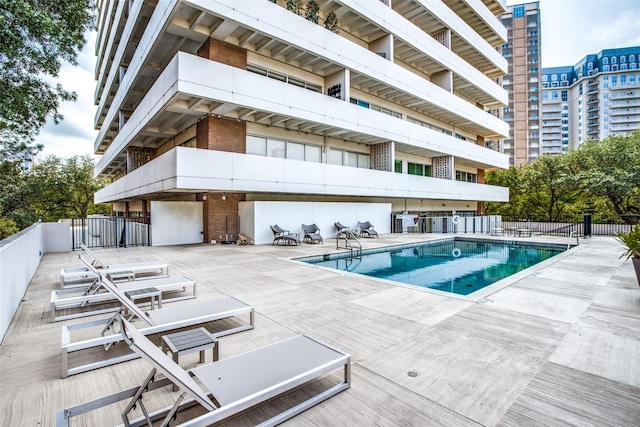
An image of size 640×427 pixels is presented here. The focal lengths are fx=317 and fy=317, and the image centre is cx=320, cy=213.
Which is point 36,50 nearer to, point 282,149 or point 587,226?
point 282,149

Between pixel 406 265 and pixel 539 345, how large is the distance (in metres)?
8.04

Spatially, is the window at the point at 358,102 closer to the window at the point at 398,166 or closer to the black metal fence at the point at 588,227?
the window at the point at 398,166

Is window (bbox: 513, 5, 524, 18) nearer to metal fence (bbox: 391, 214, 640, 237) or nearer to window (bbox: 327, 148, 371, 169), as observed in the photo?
metal fence (bbox: 391, 214, 640, 237)

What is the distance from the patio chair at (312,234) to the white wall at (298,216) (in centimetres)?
53

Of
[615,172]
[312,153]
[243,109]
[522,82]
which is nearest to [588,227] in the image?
[615,172]

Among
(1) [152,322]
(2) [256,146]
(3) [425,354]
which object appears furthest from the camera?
(2) [256,146]

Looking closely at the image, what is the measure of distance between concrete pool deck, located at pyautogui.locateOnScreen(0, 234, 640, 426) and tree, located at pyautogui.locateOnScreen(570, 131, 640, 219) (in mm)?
22271

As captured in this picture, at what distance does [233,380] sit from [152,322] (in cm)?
194

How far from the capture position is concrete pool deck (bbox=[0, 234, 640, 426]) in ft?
8.96

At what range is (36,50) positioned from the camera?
11.2 metres

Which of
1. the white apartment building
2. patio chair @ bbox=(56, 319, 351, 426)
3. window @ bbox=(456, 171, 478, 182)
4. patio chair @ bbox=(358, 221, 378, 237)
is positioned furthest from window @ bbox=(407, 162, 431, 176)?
patio chair @ bbox=(56, 319, 351, 426)

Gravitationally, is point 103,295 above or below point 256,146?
below

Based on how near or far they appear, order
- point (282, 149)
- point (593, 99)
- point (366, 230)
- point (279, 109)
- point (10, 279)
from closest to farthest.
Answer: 1. point (10, 279)
2. point (279, 109)
3. point (282, 149)
4. point (366, 230)
5. point (593, 99)

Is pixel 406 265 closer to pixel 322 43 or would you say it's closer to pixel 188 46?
pixel 322 43
